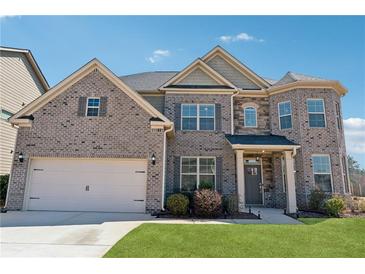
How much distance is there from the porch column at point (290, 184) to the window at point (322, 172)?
1.65 metres

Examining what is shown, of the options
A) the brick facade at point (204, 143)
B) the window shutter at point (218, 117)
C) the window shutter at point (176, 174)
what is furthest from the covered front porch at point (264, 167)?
the window shutter at point (176, 174)

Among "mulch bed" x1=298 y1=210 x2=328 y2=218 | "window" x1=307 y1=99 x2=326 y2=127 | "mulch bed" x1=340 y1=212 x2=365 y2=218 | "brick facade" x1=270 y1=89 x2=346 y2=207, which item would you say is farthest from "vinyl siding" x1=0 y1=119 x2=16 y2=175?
"mulch bed" x1=340 y1=212 x2=365 y2=218

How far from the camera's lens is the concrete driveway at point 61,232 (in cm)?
509

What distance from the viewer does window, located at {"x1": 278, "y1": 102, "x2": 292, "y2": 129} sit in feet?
42.9

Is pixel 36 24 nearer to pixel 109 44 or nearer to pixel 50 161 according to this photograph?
pixel 109 44

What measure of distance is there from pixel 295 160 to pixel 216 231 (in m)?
7.57

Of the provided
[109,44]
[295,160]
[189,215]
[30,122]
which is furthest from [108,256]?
[295,160]

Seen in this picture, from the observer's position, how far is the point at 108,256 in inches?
187

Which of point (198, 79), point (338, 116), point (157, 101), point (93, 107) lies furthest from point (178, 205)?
point (338, 116)

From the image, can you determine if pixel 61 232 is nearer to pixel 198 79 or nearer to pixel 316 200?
pixel 198 79

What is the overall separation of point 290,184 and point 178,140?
5917 millimetres

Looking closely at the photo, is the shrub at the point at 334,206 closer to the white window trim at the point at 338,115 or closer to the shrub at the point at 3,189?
the white window trim at the point at 338,115
